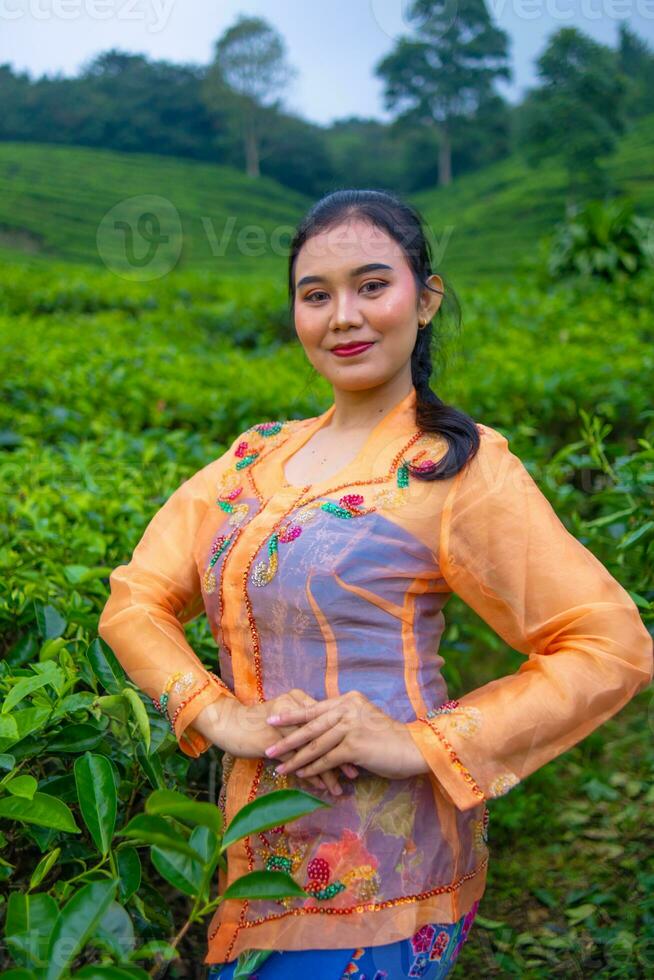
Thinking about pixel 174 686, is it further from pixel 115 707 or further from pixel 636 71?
pixel 636 71

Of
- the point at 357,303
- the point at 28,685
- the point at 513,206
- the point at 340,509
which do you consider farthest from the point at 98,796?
the point at 513,206

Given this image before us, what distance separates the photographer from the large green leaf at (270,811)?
2.62ft

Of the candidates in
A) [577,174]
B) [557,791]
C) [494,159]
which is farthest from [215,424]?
[494,159]

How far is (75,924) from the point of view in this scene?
2.49 feet

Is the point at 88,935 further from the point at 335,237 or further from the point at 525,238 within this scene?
the point at 525,238

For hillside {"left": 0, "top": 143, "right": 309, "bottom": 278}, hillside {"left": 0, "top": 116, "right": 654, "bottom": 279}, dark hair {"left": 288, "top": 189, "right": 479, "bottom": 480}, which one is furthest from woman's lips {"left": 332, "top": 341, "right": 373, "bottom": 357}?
hillside {"left": 0, "top": 116, "right": 654, "bottom": 279}

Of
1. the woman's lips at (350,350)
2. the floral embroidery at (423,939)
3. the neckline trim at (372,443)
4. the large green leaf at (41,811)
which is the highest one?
the woman's lips at (350,350)

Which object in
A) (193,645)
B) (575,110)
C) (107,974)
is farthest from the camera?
(575,110)

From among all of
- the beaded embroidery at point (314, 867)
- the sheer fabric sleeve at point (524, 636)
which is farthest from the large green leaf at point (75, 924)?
the sheer fabric sleeve at point (524, 636)

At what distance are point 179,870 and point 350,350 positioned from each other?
603 mm

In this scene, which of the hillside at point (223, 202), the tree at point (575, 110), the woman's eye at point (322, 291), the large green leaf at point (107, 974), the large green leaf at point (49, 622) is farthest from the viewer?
the hillside at point (223, 202)

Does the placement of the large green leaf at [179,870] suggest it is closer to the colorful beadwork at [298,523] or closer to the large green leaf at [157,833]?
the large green leaf at [157,833]

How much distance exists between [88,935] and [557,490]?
147 centimetres

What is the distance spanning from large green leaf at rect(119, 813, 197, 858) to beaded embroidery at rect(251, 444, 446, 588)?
0.33m
